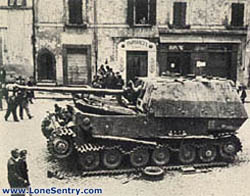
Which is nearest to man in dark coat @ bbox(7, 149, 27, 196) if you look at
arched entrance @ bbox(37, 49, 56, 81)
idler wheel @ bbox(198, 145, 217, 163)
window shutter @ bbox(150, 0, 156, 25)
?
idler wheel @ bbox(198, 145, 217, 163)

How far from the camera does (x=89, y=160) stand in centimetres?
1055

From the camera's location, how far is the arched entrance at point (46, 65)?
963 inches

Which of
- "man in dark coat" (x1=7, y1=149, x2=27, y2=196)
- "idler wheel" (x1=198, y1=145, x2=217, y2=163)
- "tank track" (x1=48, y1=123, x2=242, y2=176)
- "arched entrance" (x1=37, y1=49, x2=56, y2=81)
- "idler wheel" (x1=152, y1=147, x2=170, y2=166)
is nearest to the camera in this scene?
"man in dark coat" (x1=7, y1=149, x2=27, y2=196)

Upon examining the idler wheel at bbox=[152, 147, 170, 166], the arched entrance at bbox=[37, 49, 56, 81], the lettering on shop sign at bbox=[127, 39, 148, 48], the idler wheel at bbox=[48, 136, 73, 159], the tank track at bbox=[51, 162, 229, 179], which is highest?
the lettering on shop sign at bbox=[127, 39, 148, 48]

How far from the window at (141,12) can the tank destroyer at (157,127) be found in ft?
41.8

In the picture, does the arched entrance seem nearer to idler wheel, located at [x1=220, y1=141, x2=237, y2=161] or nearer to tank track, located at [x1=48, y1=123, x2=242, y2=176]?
tank track, located at [x1=48, y1=123, x2=242, y2=176]

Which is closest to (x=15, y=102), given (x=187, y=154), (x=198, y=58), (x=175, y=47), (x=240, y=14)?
(x=187, y=154)

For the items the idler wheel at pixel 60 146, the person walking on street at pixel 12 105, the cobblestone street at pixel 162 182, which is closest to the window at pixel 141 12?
the person walking on street at pixel 12 105

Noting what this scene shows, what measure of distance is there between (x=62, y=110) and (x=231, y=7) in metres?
15.8

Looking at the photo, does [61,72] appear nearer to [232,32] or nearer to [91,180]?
[232,32]

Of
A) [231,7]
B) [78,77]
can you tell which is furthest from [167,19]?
[78,77]

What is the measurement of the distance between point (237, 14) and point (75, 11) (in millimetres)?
9554

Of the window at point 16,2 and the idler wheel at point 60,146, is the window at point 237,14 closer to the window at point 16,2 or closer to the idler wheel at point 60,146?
the window at point 16,2

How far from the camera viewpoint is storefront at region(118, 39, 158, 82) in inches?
974
